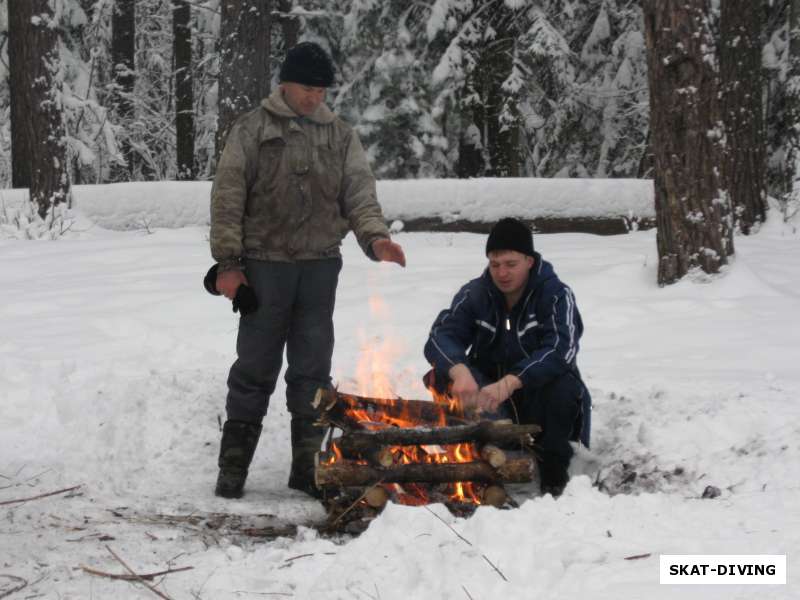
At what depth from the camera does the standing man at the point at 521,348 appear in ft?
16.7

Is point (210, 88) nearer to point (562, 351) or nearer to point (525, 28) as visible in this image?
point (525, 28)

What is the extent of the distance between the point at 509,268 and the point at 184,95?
22060 mm

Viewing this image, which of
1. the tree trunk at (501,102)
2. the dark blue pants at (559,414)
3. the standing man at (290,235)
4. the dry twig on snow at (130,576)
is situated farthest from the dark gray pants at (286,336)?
the tree trunk at (501,102)

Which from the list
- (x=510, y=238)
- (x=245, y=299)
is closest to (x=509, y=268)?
(x=510, y=238)

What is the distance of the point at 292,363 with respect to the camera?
5578mm

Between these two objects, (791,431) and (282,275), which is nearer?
(791,431)

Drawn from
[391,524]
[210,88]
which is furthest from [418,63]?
[391,524]

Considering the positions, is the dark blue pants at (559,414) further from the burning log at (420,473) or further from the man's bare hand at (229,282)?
the man's bare hand at (229,282)

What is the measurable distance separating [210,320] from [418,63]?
42.4 ft

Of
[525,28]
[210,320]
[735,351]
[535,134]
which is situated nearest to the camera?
[735,351]

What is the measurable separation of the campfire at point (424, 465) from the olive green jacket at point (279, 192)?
1.10 meters

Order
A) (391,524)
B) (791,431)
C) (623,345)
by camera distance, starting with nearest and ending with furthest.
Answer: (391,524) < (791,431) < (623,345)

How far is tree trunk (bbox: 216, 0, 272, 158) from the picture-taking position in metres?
12.7

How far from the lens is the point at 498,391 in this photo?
5.01 m
